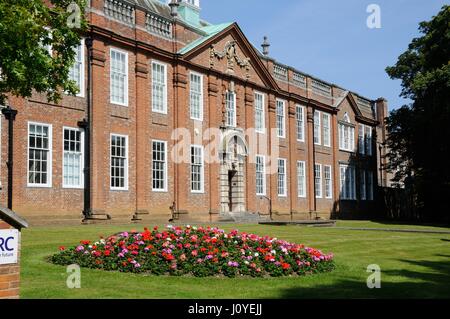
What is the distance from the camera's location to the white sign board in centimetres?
707

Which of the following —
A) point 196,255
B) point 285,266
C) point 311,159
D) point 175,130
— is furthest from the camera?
point 311,159

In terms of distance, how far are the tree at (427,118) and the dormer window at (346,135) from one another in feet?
11.6

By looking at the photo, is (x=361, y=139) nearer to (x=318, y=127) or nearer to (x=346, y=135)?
(x=346, y=135)

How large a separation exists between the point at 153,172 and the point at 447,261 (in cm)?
1610

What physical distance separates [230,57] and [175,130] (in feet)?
23.3

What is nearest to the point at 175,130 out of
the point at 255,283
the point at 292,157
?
the point at 292,157

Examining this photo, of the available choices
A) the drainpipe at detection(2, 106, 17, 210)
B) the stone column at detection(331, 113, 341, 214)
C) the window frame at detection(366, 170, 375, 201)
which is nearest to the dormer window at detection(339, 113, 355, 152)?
the stone column at detection(331, 113, 341, 214)

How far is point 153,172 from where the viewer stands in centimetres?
2858

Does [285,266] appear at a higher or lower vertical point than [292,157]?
Result: lower

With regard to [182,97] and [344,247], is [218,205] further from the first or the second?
[344,247]

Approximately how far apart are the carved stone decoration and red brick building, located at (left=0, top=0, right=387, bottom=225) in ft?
0.29

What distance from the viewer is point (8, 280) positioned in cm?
721

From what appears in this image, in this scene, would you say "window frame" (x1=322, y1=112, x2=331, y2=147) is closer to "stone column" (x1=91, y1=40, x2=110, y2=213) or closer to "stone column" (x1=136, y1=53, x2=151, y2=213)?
"stone column" (x1=136, y1=53, x2=151, y2=213)

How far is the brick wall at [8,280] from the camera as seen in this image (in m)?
7.14
